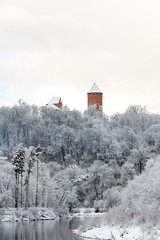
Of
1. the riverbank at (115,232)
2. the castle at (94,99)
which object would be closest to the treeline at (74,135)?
the castle at (94,99)

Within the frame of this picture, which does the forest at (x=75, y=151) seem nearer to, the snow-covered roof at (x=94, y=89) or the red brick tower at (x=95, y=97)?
the red brick tower at (x=95, y=97)

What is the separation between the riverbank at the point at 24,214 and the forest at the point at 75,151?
2171 millimetres

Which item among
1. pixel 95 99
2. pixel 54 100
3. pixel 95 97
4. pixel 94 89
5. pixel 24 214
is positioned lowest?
pixel 24 214

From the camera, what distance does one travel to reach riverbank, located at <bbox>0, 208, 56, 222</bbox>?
194 feet

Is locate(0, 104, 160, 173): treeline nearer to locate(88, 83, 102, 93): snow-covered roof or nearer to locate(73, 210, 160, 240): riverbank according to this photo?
locate(88, 83, 102, 93): snow-covered roof

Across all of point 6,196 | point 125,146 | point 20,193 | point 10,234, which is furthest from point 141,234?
point 125,146

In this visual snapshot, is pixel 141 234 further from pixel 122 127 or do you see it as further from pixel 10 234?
pixel 122 127

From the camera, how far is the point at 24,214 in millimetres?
60969

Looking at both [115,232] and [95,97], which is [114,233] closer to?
[115,232]

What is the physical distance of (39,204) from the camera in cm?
6850

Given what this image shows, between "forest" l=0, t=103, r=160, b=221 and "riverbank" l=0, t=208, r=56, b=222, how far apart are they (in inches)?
85.5

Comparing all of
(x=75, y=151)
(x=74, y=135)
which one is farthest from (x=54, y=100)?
(x=75, y=151)

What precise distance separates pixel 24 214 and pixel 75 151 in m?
61.5

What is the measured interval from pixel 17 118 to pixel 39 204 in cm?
6282
